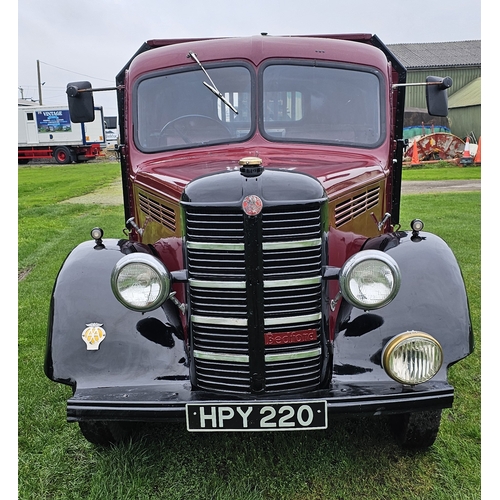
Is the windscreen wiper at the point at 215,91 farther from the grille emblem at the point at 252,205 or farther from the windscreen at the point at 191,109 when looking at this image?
the grille emblem at the point at 252,205

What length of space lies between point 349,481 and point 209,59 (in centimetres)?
289

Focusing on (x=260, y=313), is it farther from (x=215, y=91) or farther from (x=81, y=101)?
(x=81, y=101)

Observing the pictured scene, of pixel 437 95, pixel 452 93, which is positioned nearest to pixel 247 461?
pixel 437 95

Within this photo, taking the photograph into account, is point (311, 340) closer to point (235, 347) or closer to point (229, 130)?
point (235, 347)

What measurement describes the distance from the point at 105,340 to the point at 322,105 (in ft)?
7.10

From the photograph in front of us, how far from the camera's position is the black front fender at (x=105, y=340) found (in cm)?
268

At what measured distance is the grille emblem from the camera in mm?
2438

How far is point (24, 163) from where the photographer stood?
30672 mm

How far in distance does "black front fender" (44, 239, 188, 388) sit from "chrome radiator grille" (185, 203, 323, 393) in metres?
0.18

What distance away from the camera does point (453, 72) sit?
34.0m

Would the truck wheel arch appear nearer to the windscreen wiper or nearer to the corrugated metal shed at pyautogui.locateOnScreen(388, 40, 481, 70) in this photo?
the corrugated metal shed at pyautogui.locateOnScreen(388, 40, 481, 70)

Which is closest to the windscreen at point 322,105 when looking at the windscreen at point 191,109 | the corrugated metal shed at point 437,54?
the windscreen at point 191,109

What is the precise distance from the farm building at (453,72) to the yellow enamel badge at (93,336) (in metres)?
28.6

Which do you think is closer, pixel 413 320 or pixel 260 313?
pixel 260 313
